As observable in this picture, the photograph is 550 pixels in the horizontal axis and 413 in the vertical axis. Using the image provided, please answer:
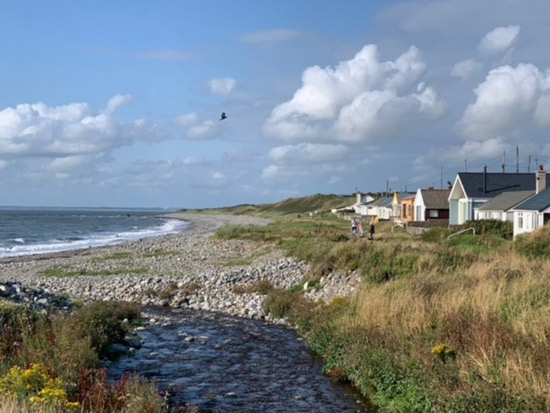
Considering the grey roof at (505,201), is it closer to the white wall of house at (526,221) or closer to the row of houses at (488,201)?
the row of houses at (488,201)

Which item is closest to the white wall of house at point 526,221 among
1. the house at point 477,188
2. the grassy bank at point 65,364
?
the house at point 477,188

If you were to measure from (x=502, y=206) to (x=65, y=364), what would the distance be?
4379 centimetres

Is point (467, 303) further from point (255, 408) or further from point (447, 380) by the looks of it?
point (255, 408)

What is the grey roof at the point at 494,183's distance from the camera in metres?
57.4

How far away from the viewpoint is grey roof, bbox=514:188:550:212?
4134 cm

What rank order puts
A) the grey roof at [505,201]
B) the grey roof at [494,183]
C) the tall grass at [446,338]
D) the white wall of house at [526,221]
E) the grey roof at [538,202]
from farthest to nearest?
1. the grey roof at [494,183]
2. the grey roof at [505,201]
3. the grey roof at [538,202]
4. the white wall of house at [526,221]
5. the tall grass at [446,338]

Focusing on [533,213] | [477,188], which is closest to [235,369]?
[533,213]

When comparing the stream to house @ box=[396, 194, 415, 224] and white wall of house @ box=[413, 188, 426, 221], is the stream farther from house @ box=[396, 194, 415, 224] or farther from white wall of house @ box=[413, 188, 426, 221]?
house @ box=[396, 194, 415, 224]

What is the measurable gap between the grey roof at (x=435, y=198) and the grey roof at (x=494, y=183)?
23.4 feet

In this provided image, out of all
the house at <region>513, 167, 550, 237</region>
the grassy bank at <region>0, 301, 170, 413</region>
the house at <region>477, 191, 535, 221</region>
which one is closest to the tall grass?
the grassy bank at <region>0, 301, 170, 413</region>

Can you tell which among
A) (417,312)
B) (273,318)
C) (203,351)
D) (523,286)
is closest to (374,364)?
(417,312)

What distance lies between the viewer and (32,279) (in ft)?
107

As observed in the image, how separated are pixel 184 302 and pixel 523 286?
14.1m

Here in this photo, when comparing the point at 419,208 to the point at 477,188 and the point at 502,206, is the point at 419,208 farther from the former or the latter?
the point at 502,206
